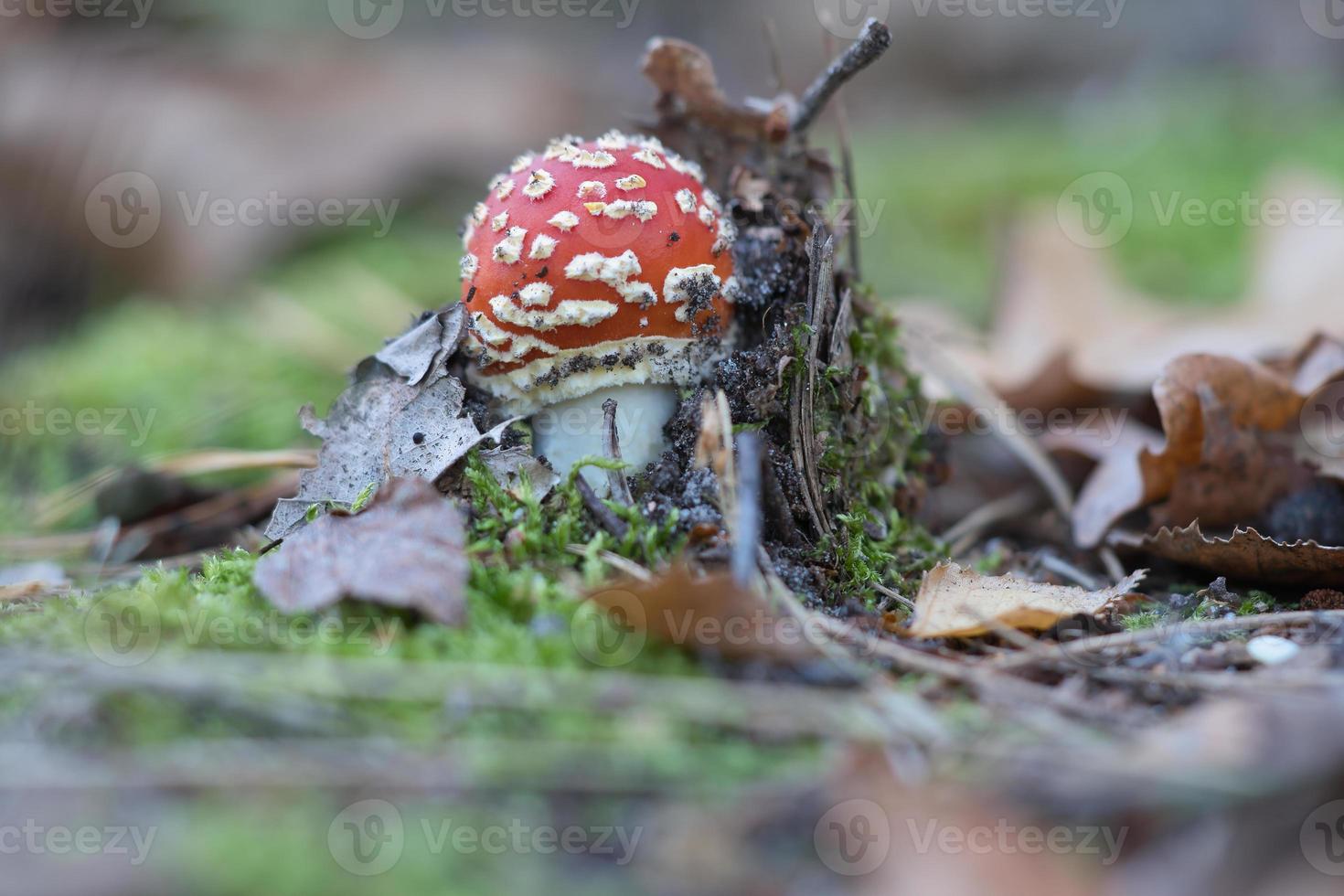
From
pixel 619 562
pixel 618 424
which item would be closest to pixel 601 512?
pixel 619 562

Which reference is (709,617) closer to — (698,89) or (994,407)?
(698,89)

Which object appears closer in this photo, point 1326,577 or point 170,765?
point 170,765

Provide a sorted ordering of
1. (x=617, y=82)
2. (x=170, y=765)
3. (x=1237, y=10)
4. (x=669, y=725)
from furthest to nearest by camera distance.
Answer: (x=617, y=82) → (x=1237, y=10) → (x=669, y=725) → (x=170, y=765)

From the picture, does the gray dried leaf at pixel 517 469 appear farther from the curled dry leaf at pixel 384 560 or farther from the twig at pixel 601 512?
the curled dry leaf at pixel 384 560

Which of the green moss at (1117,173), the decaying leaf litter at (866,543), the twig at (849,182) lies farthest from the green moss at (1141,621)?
the green moss at (1117,173)

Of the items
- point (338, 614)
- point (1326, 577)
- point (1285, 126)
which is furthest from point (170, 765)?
point (1285, 126)

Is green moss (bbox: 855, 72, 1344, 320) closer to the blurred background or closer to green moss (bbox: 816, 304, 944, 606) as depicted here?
the blurred background

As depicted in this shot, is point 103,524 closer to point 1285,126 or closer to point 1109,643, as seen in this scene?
point 1109,643
